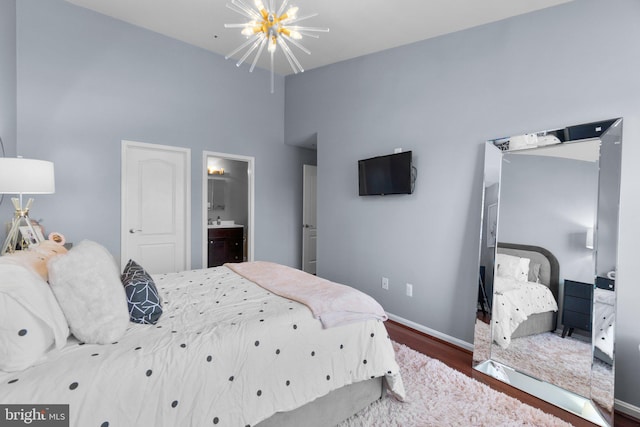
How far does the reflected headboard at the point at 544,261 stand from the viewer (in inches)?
83.7

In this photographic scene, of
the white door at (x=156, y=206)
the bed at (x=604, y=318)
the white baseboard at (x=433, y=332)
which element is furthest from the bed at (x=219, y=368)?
the white door at (x=156, y=206)

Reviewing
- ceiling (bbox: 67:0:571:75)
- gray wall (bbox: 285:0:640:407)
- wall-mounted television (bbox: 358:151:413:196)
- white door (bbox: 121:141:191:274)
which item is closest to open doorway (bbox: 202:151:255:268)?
white door (bbox: 121:141:191:274)

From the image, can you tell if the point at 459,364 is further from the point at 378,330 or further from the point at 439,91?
the point at 439,91

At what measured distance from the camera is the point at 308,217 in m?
5.17

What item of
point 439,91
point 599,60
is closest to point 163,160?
point 439,91

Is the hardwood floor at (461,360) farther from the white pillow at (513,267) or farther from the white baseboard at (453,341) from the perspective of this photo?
the white pillow at (513,267)

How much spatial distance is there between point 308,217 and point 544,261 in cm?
349

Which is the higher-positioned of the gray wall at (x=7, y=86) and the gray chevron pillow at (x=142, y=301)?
the gray wall at (x=7, y=86)

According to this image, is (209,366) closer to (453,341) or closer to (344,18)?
(453,341)

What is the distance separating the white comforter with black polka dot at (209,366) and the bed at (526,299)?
3.55 ft

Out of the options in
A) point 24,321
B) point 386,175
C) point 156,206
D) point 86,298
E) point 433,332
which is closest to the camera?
point 24,321

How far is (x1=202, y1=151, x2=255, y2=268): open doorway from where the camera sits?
5.06 metres

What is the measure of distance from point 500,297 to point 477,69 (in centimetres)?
194

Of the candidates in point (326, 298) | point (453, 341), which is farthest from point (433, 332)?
point (326, 298)
